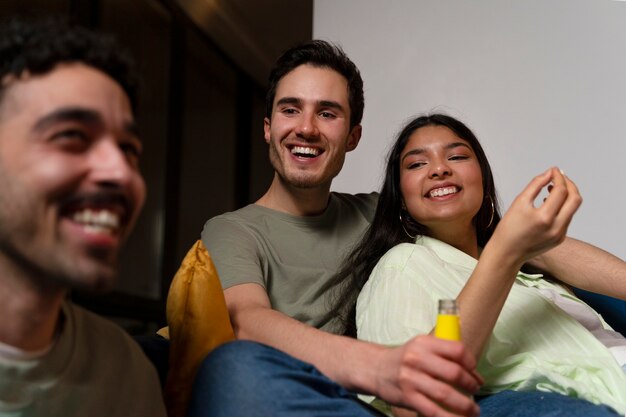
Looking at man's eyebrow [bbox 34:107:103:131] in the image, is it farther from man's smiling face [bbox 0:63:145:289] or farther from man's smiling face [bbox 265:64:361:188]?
man's smiling face [bbox 265:64:361:188]

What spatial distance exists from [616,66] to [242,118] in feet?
10.9

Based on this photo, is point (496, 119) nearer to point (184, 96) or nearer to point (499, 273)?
point (499, 273)

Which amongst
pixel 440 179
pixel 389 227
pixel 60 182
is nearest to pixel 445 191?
pixel 440 179

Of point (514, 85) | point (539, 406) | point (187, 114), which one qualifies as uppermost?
point (187, 114)

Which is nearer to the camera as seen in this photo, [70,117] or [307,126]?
[70,117]

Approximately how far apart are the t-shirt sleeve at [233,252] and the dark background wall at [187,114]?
1739 mm

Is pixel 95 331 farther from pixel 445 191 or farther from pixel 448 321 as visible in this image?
pixel 445 191

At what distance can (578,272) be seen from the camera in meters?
1.63

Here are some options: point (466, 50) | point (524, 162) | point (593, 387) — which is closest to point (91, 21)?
point (466, 50)

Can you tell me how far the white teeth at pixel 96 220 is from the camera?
28.8 inches

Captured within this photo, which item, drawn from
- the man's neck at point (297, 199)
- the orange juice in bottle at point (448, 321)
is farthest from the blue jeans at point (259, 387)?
the man's neck at point (297, 199)

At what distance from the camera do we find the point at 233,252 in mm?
1466

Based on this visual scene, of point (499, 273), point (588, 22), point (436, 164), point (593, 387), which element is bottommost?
point (593, 387)

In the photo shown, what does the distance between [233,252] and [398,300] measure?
0.38 meters
